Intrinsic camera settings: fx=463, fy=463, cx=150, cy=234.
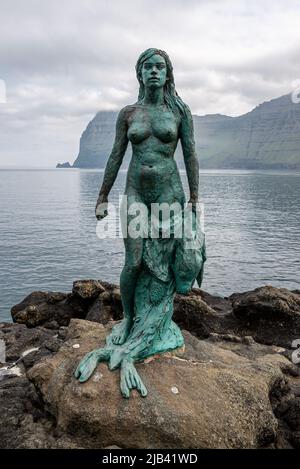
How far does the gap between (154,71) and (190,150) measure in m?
1.53

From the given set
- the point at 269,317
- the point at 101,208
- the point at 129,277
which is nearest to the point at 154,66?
the point at 101,208

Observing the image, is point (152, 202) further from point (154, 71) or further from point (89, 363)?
point (89, 363)

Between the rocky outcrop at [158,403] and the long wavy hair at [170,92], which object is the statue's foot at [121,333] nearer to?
the rocky outcrop at [158,403]

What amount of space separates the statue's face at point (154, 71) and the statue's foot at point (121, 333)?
4.38 meters

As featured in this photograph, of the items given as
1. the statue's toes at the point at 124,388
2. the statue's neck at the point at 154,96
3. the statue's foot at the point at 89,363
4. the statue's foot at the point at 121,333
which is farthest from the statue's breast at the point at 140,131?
the statue's toes at the point at 124,388

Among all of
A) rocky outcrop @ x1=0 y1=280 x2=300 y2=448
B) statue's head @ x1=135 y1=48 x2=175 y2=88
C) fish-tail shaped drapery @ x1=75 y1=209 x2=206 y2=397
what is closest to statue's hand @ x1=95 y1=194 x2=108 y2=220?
fish-tail shaped drapery @ x1=75 y1=209 x2=206 y2=397

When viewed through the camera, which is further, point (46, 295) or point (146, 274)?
point (46, 295)

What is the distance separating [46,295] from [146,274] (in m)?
11.2

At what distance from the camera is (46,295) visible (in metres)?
18.8

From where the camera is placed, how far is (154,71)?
798 cm

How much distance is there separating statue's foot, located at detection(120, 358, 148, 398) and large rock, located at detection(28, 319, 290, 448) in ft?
0.34

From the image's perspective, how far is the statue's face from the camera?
7.99 m

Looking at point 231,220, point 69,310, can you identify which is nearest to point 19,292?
point 69,310

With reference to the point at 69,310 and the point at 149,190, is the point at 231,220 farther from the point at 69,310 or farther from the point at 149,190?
the point at 149,190
